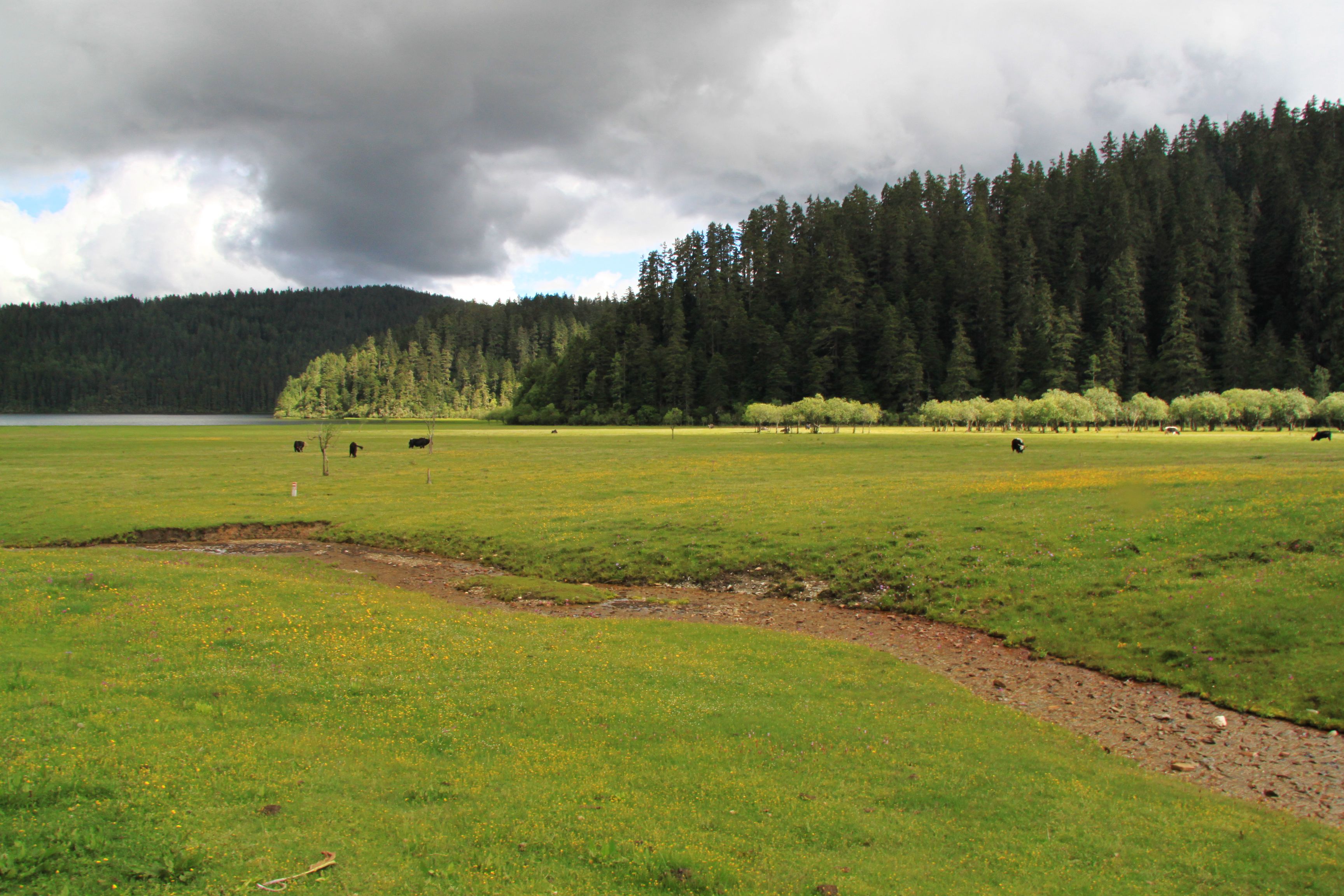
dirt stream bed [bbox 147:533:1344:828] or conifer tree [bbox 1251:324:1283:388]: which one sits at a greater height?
conifer tree [bbox 1251:324:1283:388]

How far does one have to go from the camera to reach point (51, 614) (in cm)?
1544

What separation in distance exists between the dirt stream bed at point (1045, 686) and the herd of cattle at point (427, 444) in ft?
158

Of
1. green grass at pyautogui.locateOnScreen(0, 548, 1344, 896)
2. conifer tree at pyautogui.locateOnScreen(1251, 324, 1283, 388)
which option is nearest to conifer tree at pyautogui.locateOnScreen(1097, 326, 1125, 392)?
conifer tree at pyautogui.locateOnScreen(1251, 324, 1283, 388)

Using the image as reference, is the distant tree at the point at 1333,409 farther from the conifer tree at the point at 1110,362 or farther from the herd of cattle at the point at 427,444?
the conifer tree at the point at 1110,362

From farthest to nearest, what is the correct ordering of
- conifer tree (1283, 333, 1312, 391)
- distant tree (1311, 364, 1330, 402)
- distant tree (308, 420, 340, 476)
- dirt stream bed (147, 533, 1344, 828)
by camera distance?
1. conifer tree (1283, 333, 1312, 391)
2. distant tree (1311, 364, 1330, 402)
3. distant tree (308, 420, 340, 476)
4. dirt stream bed (147, 533, 1344, 828)

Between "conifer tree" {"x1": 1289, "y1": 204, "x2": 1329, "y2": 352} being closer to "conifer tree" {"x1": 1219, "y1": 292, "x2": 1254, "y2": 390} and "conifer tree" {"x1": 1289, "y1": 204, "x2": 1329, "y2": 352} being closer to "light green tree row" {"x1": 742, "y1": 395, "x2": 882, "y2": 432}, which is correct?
"conifer tree" {"x1": 1219, "y1": 292, "x2": 1254, "y2": 390}

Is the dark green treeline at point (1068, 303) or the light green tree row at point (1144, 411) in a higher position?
the dark green treeline at point (1068, 303)

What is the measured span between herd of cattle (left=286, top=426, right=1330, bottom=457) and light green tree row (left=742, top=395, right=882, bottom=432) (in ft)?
151

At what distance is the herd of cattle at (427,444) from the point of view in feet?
216

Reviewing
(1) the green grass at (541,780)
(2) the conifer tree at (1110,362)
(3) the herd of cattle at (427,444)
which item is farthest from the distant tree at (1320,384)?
(1) the green grass at (541,780)

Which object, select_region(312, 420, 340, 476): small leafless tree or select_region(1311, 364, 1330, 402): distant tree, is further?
select_region(1311, 364, 1330, 402): distant tree

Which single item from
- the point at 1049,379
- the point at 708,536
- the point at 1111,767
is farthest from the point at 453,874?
the point at 1049,379

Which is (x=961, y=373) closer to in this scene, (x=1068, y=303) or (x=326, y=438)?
(x=1068, y=303)

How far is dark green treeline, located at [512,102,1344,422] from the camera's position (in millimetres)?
148500
